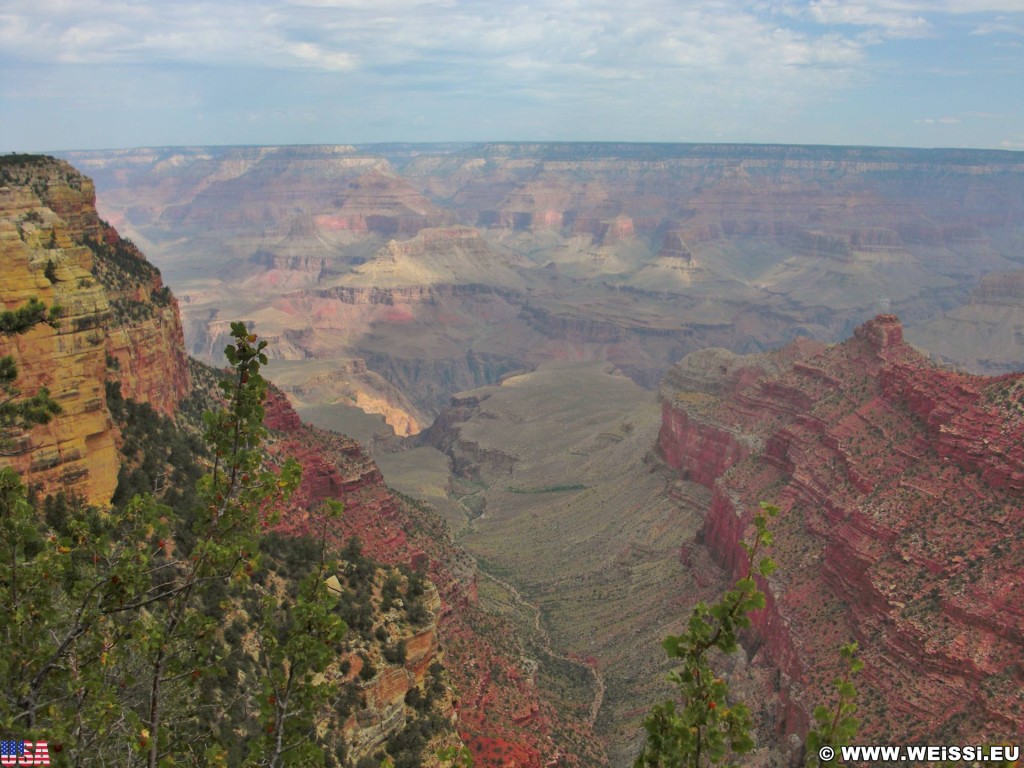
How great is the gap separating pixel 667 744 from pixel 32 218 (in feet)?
88.3

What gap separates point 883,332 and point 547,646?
28.9 m

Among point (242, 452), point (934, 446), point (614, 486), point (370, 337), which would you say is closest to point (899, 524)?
point (934, 446)

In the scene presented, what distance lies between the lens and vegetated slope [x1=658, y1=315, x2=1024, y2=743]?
99.9 feet

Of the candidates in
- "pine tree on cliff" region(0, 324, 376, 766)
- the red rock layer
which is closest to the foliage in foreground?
"pine tree on cliff" region(0, 324, 376, 766)

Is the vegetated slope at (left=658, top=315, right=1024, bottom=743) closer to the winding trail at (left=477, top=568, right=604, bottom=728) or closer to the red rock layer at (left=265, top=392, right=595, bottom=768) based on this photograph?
the winding trail at (left=477, top=568, right=604, bottom=728)

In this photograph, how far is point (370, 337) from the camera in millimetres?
193250

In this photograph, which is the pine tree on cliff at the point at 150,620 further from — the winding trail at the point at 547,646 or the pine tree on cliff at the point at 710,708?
the winding trail at the point at 547,646

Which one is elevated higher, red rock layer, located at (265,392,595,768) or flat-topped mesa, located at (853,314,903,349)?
flat-topped mesa, located at (853,314,903,349)

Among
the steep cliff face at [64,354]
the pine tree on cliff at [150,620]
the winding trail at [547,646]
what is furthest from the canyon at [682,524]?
the pine tree on cliff at [150,620]

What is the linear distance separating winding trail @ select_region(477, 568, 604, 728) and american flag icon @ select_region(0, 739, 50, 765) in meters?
35.1

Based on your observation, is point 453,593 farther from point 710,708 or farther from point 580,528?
point 580,528

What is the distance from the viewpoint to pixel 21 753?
10.2 m

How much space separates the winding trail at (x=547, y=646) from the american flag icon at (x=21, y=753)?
3507 cm

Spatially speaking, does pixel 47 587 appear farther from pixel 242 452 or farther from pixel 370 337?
pixel 370 337
